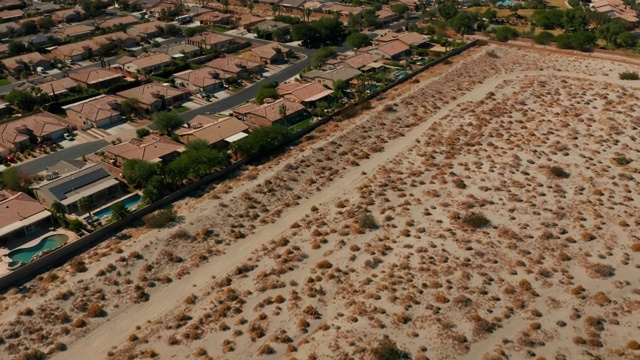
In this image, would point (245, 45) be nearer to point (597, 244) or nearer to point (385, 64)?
point (385, 64)

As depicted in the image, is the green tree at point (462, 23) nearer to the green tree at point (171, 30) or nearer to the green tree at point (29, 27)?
the green tree at point (171, 30)

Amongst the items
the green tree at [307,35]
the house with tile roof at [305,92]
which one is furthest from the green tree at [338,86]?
the green tree at [307,35]

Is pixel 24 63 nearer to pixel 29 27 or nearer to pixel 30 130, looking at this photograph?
pixel 29 27

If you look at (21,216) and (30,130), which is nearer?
(21,216)

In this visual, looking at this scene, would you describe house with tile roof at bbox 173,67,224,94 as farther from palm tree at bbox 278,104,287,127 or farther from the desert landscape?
the desert landscape

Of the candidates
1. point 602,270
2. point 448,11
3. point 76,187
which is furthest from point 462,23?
point 76,187

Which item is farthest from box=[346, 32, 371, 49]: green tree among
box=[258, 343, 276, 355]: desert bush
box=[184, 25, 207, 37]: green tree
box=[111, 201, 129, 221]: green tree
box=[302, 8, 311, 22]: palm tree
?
box=[258, 343, 276, 355]: desert bush
